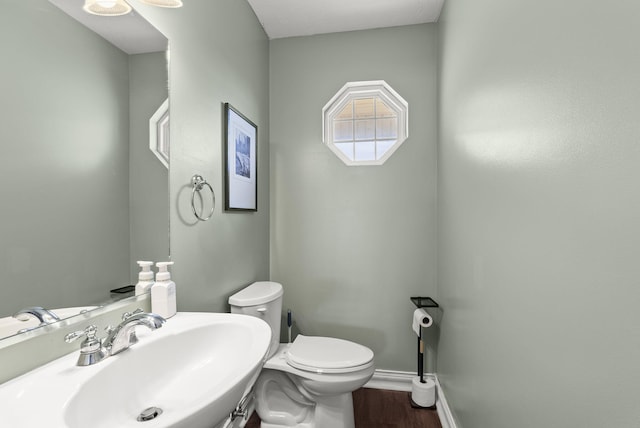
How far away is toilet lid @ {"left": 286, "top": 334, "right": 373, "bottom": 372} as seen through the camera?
5.20 feet

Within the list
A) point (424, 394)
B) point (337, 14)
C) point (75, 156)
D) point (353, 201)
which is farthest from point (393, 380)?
point (337, 14)

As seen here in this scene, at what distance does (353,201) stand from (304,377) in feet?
4.06

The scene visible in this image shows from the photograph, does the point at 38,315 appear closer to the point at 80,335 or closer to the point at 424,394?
the point at 80,335

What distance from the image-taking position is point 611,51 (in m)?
0.56

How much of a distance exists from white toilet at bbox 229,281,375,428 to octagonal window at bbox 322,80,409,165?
3.97 feet

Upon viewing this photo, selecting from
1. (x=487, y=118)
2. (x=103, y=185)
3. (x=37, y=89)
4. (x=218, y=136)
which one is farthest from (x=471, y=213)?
(x=37, y=89)

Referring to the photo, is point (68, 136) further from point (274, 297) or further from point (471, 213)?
point (471, 213)

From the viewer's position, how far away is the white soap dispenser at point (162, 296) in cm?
109

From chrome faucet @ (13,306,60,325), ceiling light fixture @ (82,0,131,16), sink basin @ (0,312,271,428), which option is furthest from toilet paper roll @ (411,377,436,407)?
ceiling light fixture @ (82,0,131,16)

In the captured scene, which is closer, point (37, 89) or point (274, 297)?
point (37, 89)

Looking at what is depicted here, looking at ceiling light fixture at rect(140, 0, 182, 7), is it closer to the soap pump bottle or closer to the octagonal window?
the soap pump bottle

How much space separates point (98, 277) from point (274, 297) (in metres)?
0.97

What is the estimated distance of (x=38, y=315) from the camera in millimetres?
759

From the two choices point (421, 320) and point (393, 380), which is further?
point (393, 380)
